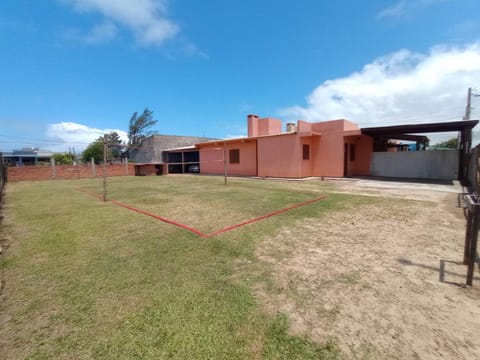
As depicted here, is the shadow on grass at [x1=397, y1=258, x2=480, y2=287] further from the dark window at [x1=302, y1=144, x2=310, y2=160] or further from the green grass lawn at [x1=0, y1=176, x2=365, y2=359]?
the dark window at [x1=302, y1=144, x2=310, y2=160]

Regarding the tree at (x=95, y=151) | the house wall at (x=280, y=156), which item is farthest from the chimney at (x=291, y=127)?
the tree at (x=95, y=151)

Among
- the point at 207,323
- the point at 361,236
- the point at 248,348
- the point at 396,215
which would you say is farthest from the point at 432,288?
the point at 396,215

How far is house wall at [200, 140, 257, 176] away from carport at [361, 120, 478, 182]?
749 centimetres

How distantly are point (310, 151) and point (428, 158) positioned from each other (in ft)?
21.5

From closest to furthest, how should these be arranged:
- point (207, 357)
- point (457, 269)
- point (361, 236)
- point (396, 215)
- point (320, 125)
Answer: point (207, 357), point (457, 269), point (361, 236), point (396, 215), point (320, 125)

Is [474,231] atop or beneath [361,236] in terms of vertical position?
atop

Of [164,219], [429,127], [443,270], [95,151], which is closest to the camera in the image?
[443,270]

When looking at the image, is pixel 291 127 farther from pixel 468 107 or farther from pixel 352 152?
pixel 468 107

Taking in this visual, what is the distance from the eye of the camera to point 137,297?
7.18 ft

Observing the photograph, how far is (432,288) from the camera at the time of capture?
2.31 metres

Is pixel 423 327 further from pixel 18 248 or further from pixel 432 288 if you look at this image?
pixel 18 248

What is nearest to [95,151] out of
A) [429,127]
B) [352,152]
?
[352,152]

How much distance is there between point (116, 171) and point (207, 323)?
20578 mm

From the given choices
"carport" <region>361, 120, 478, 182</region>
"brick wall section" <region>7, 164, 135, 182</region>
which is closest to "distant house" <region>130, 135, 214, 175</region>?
"brick wall section" <region>7, 164, 135, 182</region>
